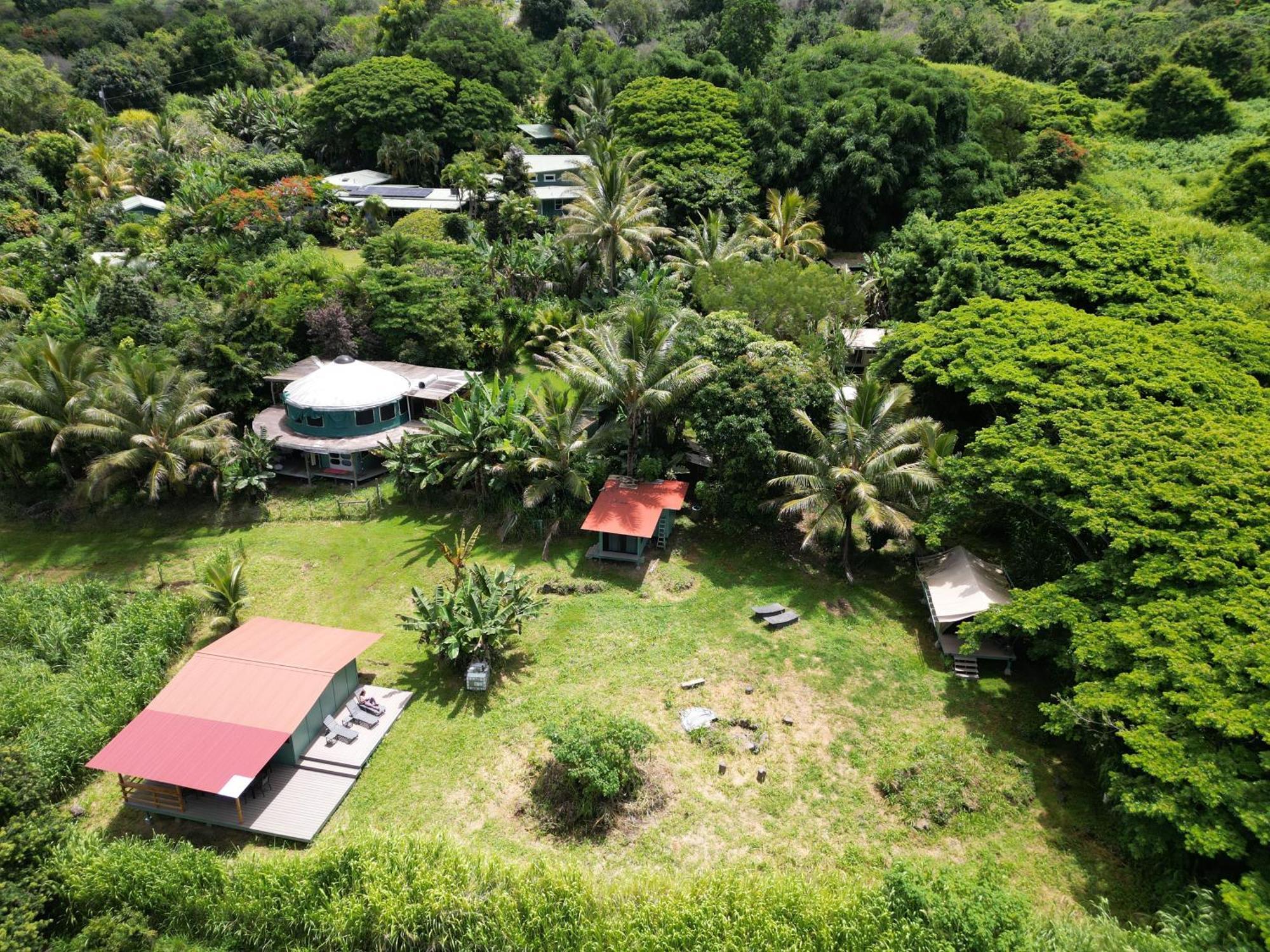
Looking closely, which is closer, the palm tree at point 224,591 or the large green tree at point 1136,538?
the large green tree at point 1136,538

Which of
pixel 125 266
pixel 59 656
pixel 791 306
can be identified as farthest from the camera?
pixel 125 266

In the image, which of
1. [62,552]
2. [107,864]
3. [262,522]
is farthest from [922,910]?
[62,552]

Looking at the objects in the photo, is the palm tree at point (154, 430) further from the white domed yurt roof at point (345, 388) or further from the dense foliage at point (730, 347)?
the white domed yurt roof at point (345, 388)

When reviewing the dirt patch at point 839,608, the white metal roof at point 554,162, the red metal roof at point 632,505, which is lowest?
the dirt patch at point 839,608

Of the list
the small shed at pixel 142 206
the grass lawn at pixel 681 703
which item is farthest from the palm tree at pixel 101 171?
the grass lawn at pixel 681 703

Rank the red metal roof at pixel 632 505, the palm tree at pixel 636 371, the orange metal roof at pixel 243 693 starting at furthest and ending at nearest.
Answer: the palm tree at pixel 636 371
the red metal roof at pixel 632 505
the orange metal roof at pixel 243 693

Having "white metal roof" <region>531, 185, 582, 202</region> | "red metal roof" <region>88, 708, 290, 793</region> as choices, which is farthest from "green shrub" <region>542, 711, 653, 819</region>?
"white metal roof" <region>531, 185, 582, 202</region>

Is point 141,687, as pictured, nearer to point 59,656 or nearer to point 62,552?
point 59,656
